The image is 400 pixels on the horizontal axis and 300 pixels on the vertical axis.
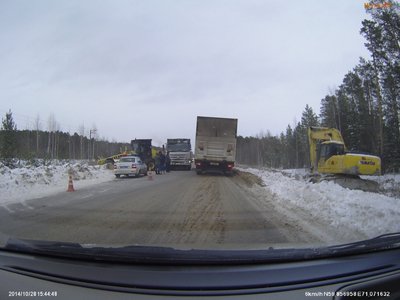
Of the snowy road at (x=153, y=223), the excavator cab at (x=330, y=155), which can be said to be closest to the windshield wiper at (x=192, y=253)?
the snowy road at (x=153, y=223)

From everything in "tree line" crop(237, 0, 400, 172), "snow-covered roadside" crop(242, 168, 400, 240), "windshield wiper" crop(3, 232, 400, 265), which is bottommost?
"snow-covered roadside" crop(242, 168, 400, 240)

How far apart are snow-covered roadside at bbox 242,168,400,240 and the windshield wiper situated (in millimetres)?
2573

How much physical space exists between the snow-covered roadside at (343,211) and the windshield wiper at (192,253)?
101 inches

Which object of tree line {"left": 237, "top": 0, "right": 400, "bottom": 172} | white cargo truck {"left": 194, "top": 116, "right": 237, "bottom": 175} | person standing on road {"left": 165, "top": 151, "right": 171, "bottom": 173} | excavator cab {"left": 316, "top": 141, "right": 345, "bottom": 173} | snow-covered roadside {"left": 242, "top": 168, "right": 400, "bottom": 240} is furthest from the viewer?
person standing on road {"left": 165, "top": 151, "right": 171, "bottom": 173}

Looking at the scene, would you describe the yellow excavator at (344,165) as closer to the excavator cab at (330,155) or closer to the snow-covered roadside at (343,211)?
the excavator cab at (330,155)

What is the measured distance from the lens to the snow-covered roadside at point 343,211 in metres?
6.27

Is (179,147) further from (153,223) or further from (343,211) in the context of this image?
(153,223)

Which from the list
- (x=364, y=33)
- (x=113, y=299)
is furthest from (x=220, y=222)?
(x=364, y=33)

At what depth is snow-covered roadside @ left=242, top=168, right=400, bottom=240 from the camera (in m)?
6.27

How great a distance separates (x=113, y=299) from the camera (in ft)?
7.98

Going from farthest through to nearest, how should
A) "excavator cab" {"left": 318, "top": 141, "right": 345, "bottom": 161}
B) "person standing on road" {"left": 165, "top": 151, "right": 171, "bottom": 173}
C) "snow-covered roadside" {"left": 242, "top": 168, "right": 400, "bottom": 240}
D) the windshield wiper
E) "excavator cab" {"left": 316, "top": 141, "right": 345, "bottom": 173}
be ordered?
"person standing on road" {"left": 165, "top": 151, "right": 171, "bottom": 173} → "excavator cab" {"left": 318, "top": 141, "right": 345, "bottom": 161} → "excavator cab" {"left": 316, "top": 141, "right": 345, "bottom": 173} → "snow-covered roadside" {"left": 242, "top": 168, "right": 400, "bottom": 240} → the windshield wiper

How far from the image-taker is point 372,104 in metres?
48.4

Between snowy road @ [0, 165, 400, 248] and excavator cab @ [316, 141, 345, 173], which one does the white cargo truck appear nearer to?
excavator cab @ [316, 141, 345, 173]

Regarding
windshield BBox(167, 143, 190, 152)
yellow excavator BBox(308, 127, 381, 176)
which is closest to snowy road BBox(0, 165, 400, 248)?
yellow excavator BBox(308, 127, 381, 176)
